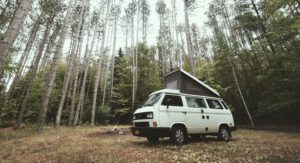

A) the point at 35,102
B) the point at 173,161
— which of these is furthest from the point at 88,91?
the point at 173,161

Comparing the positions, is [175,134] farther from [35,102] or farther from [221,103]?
[35,102]

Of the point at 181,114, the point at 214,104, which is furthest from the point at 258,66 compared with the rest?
the point at 181,114

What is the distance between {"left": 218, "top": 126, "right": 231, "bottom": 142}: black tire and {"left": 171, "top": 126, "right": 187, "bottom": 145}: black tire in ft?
7.06

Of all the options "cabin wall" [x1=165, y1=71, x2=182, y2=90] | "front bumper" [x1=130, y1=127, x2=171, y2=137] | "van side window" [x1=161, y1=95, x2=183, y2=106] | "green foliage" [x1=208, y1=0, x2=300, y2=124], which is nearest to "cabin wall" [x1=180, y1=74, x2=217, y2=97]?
"cabin wall" [x1=165, y1=71, x2=182, y2=90]

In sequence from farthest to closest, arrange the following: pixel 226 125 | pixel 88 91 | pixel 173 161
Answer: pixel 88 91 < pixel 226 125 < pixel 173 161

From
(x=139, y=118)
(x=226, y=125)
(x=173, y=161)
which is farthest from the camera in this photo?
(x=226, y=125)

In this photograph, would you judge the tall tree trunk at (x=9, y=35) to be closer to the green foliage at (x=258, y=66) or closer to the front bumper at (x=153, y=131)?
the front bumper at (x=153, y=131)

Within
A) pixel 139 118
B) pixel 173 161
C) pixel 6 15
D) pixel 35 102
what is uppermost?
pixel 6 15

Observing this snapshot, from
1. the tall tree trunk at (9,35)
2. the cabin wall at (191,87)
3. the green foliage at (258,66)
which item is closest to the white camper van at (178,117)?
the cabin wall at (191,87)

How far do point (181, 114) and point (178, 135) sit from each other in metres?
0.79

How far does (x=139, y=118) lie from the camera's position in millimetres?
7230

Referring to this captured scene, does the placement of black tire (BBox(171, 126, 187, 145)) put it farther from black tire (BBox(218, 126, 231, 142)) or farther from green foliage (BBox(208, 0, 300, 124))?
green foliage (BBox(208, 0, 300, 124))

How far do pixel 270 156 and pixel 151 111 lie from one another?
3705 millimetres

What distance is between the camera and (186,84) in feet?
27.8
